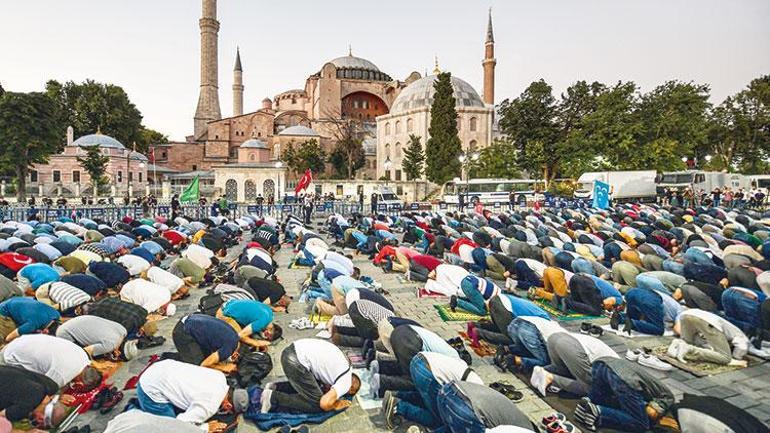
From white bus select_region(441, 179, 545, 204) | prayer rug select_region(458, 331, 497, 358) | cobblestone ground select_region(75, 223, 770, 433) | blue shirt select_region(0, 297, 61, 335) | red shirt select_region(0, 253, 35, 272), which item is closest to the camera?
cobblestone ground select_region(75, 223, 770, 433)

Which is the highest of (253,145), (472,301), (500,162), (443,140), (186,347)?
(253,145)

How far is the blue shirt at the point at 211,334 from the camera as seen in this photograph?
218 inches

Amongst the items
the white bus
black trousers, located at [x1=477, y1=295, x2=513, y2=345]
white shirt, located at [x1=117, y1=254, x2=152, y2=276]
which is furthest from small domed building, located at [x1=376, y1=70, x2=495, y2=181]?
black trousers, located at [x1=477, y1=295, x2=513, y2=345]

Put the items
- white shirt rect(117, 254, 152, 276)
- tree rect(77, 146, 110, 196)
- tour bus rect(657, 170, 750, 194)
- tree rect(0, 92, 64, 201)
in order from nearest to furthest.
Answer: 1. white shirt rect(117, 254, 152, 276)
2. tree rect(0, 92, 64, 201)
3. tour bus rect(657, 170, 750, 194)
4. tree rect(77, 146, 110, 196)

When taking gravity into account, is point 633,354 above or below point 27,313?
below

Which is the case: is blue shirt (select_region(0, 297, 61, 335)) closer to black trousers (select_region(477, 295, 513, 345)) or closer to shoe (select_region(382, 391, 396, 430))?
shoe (select_region(382, 391, 396, 430))

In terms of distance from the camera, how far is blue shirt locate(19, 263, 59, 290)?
8031 mm

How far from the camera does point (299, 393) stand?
4887 mm

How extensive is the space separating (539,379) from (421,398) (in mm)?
1507

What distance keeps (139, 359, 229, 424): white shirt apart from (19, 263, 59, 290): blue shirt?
5.20m

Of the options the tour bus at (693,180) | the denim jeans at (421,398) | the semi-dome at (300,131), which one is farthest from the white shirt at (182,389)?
the semi-dome at (300,131)

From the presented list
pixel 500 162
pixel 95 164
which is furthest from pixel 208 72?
pixel 500 162

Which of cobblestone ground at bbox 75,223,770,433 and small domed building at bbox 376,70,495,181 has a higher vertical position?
small domed building at bbox 376,70,495,181

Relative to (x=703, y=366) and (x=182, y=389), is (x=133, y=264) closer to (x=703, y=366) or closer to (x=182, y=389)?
(x=182, y=389)
